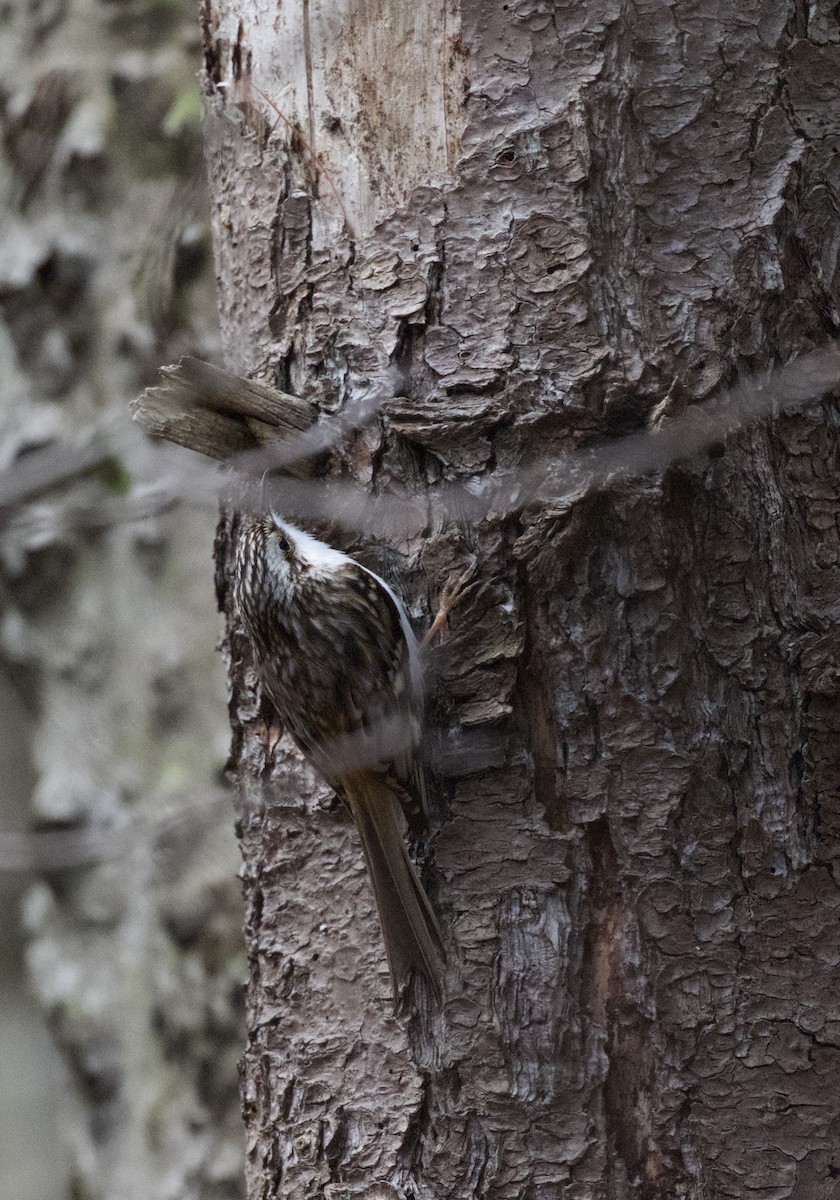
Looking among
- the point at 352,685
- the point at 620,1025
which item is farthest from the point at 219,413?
the point at 620,1025

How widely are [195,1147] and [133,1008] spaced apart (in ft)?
1.25

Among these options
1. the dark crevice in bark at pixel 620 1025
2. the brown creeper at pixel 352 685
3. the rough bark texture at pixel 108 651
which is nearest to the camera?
the dark crevice in bark at pixel 620 1025

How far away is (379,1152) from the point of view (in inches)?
66.4

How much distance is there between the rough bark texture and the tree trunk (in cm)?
153

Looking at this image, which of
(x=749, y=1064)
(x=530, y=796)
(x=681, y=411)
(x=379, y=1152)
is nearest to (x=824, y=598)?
(x=681, y=411)

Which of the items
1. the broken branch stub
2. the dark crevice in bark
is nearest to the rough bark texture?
the broken branch stub

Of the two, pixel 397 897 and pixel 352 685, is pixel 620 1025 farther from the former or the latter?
pixel 352 685

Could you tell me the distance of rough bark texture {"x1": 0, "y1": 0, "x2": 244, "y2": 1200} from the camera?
127 inches

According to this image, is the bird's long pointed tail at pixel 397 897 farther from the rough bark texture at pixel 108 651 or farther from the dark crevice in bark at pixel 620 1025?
the rough bark texture at pixel 108 651

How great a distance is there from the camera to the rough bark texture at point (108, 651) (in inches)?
127

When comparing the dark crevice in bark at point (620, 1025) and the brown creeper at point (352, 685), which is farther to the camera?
the brown creeper at point (352, 685)

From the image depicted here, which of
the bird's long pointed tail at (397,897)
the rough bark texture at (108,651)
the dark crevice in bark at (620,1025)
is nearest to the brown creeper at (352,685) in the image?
the bird's long pointed tail at (397,897)

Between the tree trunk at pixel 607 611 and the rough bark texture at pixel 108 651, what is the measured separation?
1.53 meters

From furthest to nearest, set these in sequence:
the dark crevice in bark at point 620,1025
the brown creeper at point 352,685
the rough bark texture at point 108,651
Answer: the rough bark texture at point 108,651 → the brown creeper at point 352,685 → the dark crevice in bark at point 620,1025
